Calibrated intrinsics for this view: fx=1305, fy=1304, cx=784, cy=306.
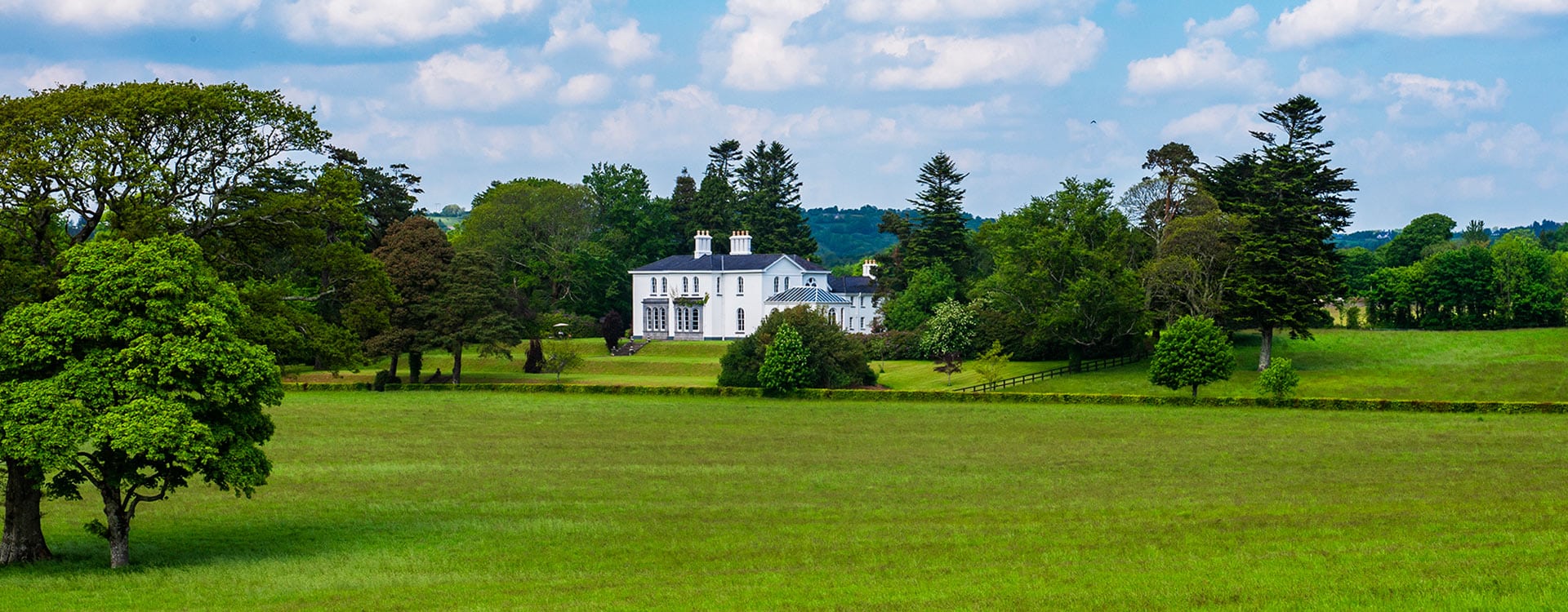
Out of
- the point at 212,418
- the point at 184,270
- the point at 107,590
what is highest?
the point at 184,270

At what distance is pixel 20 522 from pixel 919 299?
68465 mm

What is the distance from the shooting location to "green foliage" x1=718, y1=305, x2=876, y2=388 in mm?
67562

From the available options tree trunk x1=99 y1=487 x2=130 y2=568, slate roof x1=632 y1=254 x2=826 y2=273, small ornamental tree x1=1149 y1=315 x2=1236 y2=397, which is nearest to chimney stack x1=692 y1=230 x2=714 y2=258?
slate roof x1=632 y1=254 x2=826 y2=273

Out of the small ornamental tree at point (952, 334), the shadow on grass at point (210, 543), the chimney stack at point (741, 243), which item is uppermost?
the chimney stack at point (741, 243)

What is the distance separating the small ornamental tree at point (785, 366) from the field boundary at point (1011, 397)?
1.94 feet

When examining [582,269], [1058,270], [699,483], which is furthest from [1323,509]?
[582,269]

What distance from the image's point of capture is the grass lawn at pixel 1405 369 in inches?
2345

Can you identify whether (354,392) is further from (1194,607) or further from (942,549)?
(1194,607)

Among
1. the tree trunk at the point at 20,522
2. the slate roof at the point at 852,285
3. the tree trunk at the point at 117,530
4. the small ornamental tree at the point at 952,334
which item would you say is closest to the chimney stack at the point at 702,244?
the slate roof at the point at 852,285

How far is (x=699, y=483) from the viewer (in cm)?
3206

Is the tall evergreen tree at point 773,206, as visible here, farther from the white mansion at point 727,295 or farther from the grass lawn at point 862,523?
the grass lawn at point 862,523

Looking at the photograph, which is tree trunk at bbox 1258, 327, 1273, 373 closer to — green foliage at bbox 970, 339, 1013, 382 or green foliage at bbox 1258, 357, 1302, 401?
green foliage at bbox 1258, 357, 1302, 401

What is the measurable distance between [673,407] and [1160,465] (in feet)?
89.3

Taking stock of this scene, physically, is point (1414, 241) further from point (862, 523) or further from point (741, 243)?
point (862, 523)
